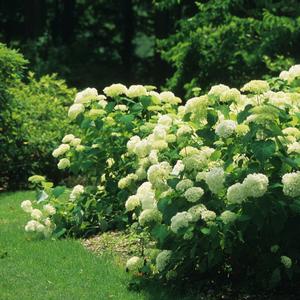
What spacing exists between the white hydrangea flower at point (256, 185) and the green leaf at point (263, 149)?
0.43ft

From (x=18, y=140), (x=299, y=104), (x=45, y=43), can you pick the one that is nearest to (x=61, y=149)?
(x=299, y=104)

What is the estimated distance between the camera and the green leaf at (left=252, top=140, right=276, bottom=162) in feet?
17.4

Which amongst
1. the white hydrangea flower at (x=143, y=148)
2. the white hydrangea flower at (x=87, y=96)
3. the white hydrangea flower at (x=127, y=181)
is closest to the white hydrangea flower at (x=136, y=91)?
the white hydrangea flower at (x=87, y=96)

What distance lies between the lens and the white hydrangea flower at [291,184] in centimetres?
526

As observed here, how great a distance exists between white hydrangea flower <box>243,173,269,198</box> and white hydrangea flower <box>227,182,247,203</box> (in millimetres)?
32

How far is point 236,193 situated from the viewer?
17.5 ft

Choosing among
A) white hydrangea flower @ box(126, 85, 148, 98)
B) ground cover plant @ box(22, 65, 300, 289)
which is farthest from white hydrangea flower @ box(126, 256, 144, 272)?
white hydrangea flower @ box(126, 85, 148, 98)

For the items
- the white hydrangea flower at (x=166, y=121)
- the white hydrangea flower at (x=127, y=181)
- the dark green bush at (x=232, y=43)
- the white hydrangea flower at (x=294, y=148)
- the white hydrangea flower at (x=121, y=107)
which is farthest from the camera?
the dark green bush at (x=232, y=43)

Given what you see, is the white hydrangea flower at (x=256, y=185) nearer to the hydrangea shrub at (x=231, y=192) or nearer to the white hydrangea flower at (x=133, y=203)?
the hydrangea shrub at (x=231, y=192)

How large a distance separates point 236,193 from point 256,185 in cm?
17

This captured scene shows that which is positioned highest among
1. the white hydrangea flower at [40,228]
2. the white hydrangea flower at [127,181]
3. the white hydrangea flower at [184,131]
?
the white hydrangea flower at [184,131]

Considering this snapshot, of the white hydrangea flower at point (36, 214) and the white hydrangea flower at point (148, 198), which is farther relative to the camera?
the white hydrangea flower at point (36, 214)

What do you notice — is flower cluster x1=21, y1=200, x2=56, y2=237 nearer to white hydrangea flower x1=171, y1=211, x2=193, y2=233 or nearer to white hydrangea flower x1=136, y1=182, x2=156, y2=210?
white hydrangea flower x1=136, y1=182, x2=156, y2=210

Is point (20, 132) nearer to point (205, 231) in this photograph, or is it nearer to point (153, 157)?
point (153, 157)
